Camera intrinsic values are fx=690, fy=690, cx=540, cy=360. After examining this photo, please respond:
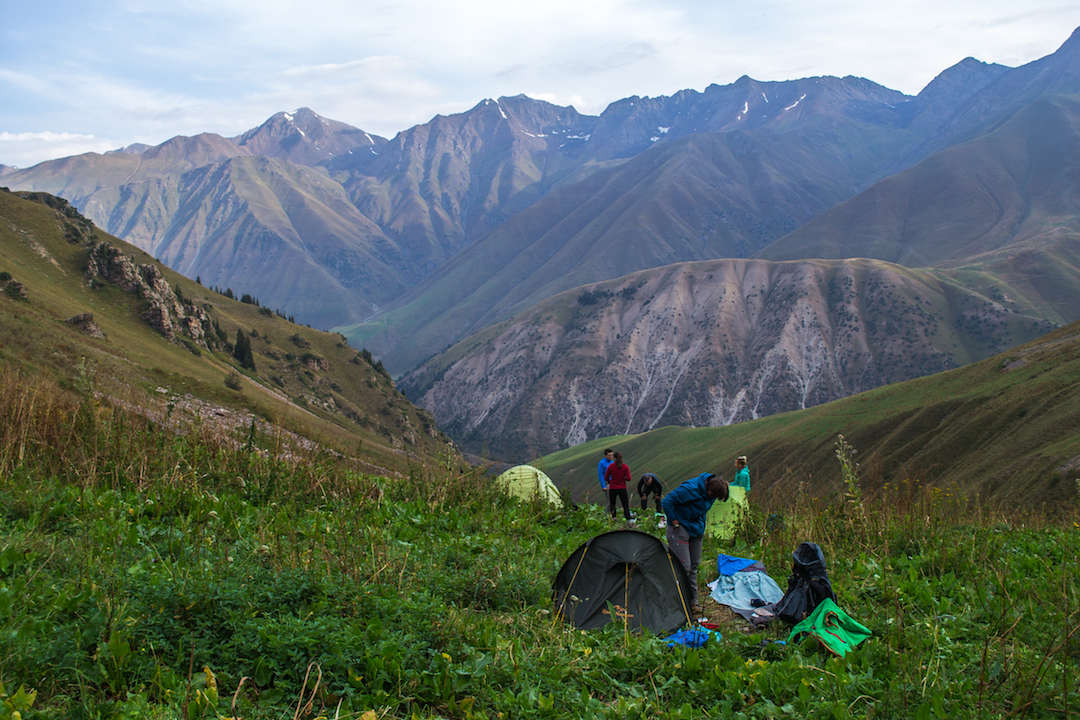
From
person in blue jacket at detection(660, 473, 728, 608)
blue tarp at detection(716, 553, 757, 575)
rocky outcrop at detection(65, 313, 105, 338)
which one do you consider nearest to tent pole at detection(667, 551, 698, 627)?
person in blue jacket at detection(660, 473, 728, 608)

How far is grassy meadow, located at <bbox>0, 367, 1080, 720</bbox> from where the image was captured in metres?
4.73

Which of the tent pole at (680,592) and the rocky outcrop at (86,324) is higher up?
the tent pole at (680,592)

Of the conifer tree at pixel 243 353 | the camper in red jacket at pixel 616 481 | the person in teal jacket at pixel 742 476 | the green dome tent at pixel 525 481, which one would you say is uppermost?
the person in teal jacket at pixel 742 476

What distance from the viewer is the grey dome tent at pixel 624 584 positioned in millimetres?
7488

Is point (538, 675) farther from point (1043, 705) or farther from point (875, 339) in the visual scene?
point (875, 339)

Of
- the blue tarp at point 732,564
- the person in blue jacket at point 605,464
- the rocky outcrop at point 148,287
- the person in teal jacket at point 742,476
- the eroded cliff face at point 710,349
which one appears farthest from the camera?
the eroded cliff face at point 710,349

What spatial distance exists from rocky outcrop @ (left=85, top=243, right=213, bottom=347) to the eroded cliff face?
7695cm

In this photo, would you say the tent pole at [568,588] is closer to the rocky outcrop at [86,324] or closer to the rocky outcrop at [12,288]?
the rocky outcrop at [86,324]

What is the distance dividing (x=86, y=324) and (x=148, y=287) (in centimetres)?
2385

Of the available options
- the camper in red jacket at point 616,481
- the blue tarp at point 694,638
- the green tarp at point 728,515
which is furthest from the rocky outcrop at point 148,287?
the blue tarp at point 694,638

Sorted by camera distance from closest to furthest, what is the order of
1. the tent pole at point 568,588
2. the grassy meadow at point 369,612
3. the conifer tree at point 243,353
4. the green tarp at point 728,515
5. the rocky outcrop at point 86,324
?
1. the grassy meadow at point 369,612
2. the tent pole at point 568,588
3. the green tarp at point 728,515
4. the rocky outcrop at point 86,324
5. the conifer tree at point 243,353

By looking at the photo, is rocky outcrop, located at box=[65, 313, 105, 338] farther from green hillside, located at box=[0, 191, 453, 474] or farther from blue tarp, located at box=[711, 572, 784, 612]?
blue tarp, located at box=[711, 572, 784, 612]

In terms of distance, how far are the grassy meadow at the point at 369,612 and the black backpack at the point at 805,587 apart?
32cm

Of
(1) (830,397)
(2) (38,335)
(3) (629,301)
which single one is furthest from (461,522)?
(3) (629,301)
